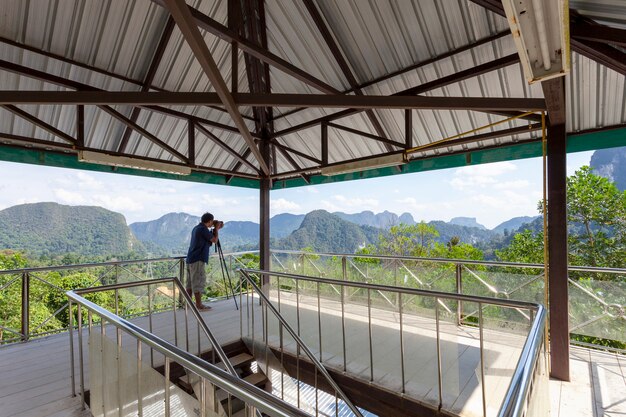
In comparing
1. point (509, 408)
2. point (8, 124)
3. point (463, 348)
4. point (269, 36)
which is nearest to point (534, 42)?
point (509, 408)

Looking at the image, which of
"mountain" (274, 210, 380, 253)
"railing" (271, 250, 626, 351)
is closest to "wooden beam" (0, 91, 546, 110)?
"railing" (271, 250, 626, 351)

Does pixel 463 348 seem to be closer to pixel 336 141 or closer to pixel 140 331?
pixel 140 331

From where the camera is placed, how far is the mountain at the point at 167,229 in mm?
31038

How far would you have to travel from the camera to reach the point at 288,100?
2.81m

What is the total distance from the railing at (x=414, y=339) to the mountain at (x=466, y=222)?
3327 centimetres

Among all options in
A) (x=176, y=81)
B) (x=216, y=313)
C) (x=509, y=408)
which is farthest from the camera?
(x=216, y=313)

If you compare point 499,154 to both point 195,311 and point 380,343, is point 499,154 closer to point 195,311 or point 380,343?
point 380,343

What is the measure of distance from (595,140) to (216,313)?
241 inches

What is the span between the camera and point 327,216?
102 feet

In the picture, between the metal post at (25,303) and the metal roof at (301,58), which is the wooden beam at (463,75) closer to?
the metal roof at (301,58)

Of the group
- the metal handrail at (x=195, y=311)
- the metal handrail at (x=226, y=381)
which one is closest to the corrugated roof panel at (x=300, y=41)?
the metal handrail at (x=195, y=311)

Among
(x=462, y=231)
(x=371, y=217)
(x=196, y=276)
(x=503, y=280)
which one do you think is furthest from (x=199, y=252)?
(x=371, y=217)

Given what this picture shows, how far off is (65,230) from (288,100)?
85.3 ft

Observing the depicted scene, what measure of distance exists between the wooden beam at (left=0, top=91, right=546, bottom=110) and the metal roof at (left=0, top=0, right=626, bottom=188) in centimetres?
18
